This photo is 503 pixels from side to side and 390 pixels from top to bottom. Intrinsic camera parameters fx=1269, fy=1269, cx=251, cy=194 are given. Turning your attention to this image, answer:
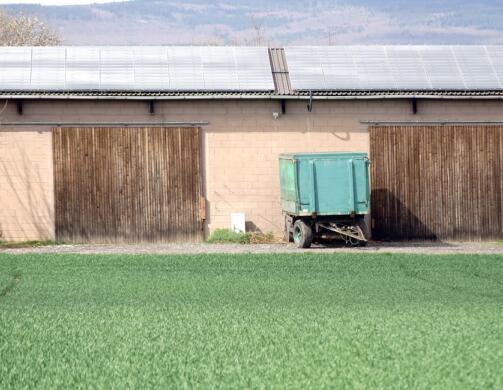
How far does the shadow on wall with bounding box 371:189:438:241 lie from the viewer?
30.2m

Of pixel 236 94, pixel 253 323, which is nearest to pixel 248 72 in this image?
pixel 236 94

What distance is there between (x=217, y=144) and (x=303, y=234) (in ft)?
12.2

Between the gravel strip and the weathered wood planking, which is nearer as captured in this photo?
the gravel strip

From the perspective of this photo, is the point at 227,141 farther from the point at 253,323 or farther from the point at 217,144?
the point at 253,323

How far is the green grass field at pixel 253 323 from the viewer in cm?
1216

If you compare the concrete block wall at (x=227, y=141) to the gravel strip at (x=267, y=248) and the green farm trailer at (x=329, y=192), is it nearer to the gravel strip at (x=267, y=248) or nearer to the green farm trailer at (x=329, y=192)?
the gravel strip at (x=267, y=248)

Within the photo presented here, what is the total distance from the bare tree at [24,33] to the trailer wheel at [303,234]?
4403cm

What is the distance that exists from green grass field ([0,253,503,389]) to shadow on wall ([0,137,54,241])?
4.62 meters

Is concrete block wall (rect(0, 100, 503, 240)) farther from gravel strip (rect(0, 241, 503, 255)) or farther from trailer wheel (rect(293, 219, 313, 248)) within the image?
trailer wheel (rect(293, 219, 313, 248))

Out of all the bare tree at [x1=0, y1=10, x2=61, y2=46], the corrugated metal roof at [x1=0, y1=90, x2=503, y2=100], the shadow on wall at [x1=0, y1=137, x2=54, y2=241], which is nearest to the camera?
the corrugated metal roof at [x1=0, y1=90, x2=503, y2=100]

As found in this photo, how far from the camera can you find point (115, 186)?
97.9ft

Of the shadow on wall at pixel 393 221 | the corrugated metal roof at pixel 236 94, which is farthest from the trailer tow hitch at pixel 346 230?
the corrugated metal roof at pixel 236 94

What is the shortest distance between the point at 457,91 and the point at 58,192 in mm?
9814

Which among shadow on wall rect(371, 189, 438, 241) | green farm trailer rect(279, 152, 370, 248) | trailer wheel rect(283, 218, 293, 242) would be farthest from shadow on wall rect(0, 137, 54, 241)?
shadow on wall rect(371, 189, 438, 241)
